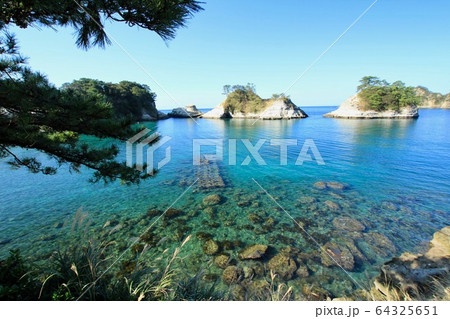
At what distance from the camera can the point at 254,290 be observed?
4848 mm

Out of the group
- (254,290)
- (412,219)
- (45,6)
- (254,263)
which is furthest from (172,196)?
(412,219)

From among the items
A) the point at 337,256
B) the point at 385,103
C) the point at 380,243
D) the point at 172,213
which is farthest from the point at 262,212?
the point at 385,103

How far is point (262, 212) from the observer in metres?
8.78

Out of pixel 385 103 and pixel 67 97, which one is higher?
pixel 385 103

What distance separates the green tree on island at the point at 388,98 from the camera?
63747mm

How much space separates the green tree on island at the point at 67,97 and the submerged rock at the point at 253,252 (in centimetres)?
415

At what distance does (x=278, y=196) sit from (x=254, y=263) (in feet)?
16.9

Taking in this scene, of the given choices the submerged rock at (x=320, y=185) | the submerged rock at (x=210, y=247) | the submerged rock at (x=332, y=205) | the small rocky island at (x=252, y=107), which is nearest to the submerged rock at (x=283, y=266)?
the submerged rock at (x=210, y=247)

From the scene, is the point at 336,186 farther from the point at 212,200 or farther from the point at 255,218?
the point at 212,200

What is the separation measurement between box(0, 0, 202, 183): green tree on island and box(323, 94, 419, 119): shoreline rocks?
80.6 metres

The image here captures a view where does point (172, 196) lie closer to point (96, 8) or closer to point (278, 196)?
point (278, 196)

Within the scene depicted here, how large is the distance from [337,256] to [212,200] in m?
5.83

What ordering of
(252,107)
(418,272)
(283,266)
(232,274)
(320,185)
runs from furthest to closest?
1. (252,107)
2. (320,185)
3. (283,266)
4. (232,274)
5. (418,272)

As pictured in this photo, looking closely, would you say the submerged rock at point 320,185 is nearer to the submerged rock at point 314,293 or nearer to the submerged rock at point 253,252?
the submerged rock at point 253,252
